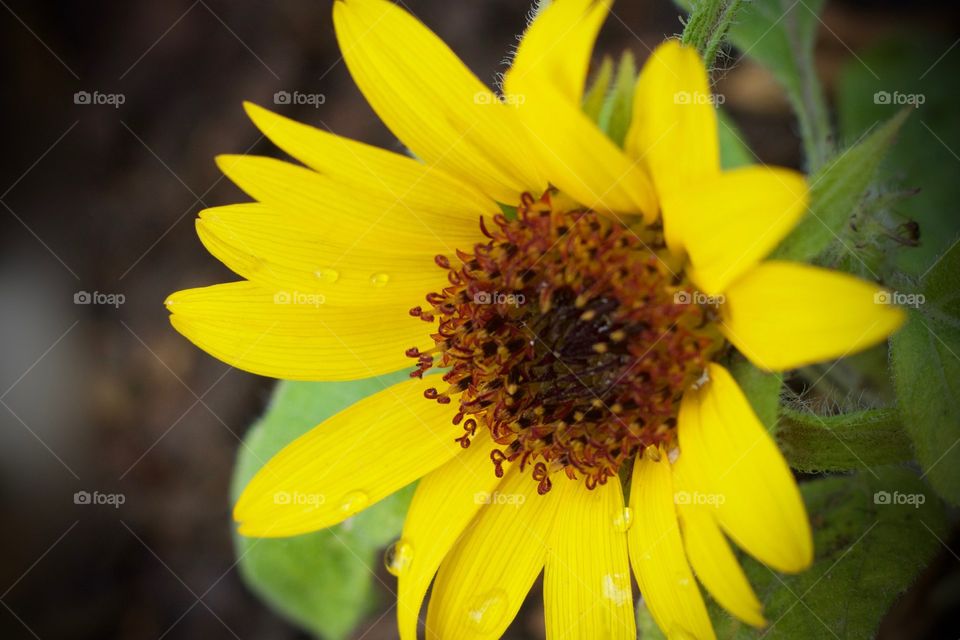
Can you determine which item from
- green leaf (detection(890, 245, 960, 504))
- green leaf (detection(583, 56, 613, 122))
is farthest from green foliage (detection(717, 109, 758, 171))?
green leaf (detection(583, 56, 613, 122))

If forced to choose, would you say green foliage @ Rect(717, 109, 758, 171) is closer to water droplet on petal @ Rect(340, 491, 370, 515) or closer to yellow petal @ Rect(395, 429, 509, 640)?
yellow petal @ Rect(395, 429, 509, 640)

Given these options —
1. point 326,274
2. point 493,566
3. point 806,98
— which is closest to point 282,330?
point 326,274

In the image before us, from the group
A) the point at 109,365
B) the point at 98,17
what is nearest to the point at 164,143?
the point at 98,17

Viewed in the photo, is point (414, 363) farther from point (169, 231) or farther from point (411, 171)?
point (169, 231)

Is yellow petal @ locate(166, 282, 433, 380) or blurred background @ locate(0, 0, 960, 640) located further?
blurred background @ locate(0, 0, 960, 640)

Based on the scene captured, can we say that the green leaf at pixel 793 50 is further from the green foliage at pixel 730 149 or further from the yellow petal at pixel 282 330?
the yellow petal at pixel 282 330

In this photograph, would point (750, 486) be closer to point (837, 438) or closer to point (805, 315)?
point (805, 315)
